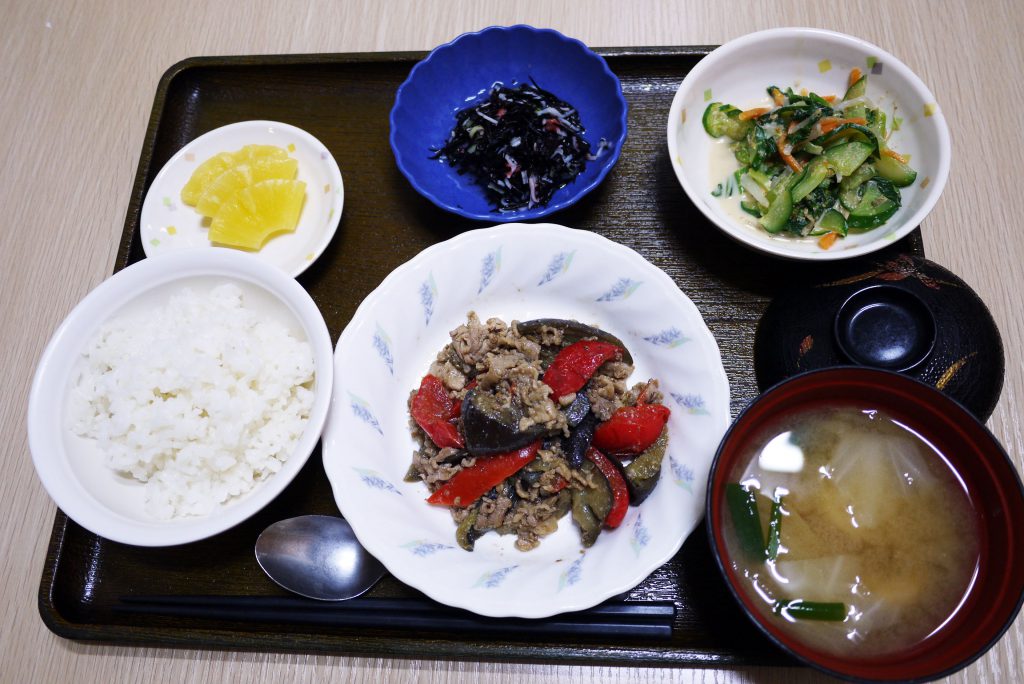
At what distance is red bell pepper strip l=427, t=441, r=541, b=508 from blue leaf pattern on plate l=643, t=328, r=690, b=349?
21.1 inches

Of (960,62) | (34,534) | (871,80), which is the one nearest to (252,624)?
(34,534)

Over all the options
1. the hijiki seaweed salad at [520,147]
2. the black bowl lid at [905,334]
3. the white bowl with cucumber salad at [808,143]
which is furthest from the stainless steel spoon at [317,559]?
the white bowl with cucumber salad at [808,143]

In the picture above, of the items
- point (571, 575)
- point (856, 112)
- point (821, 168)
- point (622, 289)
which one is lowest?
point (571, 575)

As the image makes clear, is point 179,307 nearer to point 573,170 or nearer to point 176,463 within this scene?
point 176,463

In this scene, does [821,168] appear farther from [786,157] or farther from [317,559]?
[317,559]

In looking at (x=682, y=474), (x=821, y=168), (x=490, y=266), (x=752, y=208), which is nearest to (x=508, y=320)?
(x=490, y=266)

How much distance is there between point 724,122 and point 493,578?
1.91 metres

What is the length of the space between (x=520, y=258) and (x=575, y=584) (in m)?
1.09

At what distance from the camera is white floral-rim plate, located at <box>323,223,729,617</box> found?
1.80 m

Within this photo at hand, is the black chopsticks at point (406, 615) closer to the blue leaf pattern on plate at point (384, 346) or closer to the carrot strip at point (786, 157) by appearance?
the blue leaf pattern on plate at point (384, 346)

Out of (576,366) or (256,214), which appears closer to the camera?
(576,366)

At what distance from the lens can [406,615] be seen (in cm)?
191

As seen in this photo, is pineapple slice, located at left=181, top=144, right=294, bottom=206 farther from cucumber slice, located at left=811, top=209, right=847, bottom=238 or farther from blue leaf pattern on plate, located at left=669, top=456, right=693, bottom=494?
cucumber slice, located at left=811, top=209, right=847, bottom=238

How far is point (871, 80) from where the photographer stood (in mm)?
2342
